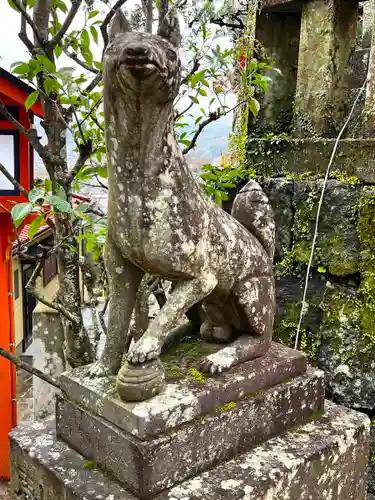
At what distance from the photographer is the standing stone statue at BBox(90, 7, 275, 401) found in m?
1.34

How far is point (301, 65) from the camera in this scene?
3.12m

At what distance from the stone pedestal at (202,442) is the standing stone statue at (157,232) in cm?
9

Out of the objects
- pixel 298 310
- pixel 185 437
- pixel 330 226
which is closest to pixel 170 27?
pixel 185 437

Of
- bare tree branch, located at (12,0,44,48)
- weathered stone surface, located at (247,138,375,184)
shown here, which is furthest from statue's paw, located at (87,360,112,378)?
weathered stone surface, located at (247,138,375,184)

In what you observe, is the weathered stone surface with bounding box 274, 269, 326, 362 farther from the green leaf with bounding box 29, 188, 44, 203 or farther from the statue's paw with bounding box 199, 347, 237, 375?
the green leaf with bounding box 29, 188, 44, 203

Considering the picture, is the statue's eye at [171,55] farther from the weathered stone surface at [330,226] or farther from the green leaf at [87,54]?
the weathered stone surface at [330,226]

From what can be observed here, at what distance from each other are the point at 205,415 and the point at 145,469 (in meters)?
0.26

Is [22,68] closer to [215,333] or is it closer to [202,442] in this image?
[215,333]

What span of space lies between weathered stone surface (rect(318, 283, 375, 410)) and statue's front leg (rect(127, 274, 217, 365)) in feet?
5.01

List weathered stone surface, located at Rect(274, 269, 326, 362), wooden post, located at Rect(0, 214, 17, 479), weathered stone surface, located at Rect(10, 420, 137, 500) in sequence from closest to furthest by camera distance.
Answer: weathered stone surface, located at Rect(10, 420, 137, 500), weathered stone surface, located at Rect(274, 269, 326, 362), wooden post, located at Rect(0, 214, 17, 479)

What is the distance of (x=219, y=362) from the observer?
Answer: 5.56 ft

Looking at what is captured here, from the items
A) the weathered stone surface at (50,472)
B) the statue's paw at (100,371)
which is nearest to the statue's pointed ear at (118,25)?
the statue's paw at (100,371)

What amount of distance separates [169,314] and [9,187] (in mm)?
2784

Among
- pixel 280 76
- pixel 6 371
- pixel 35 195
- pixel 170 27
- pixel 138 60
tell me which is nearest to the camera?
pixel 138 60
